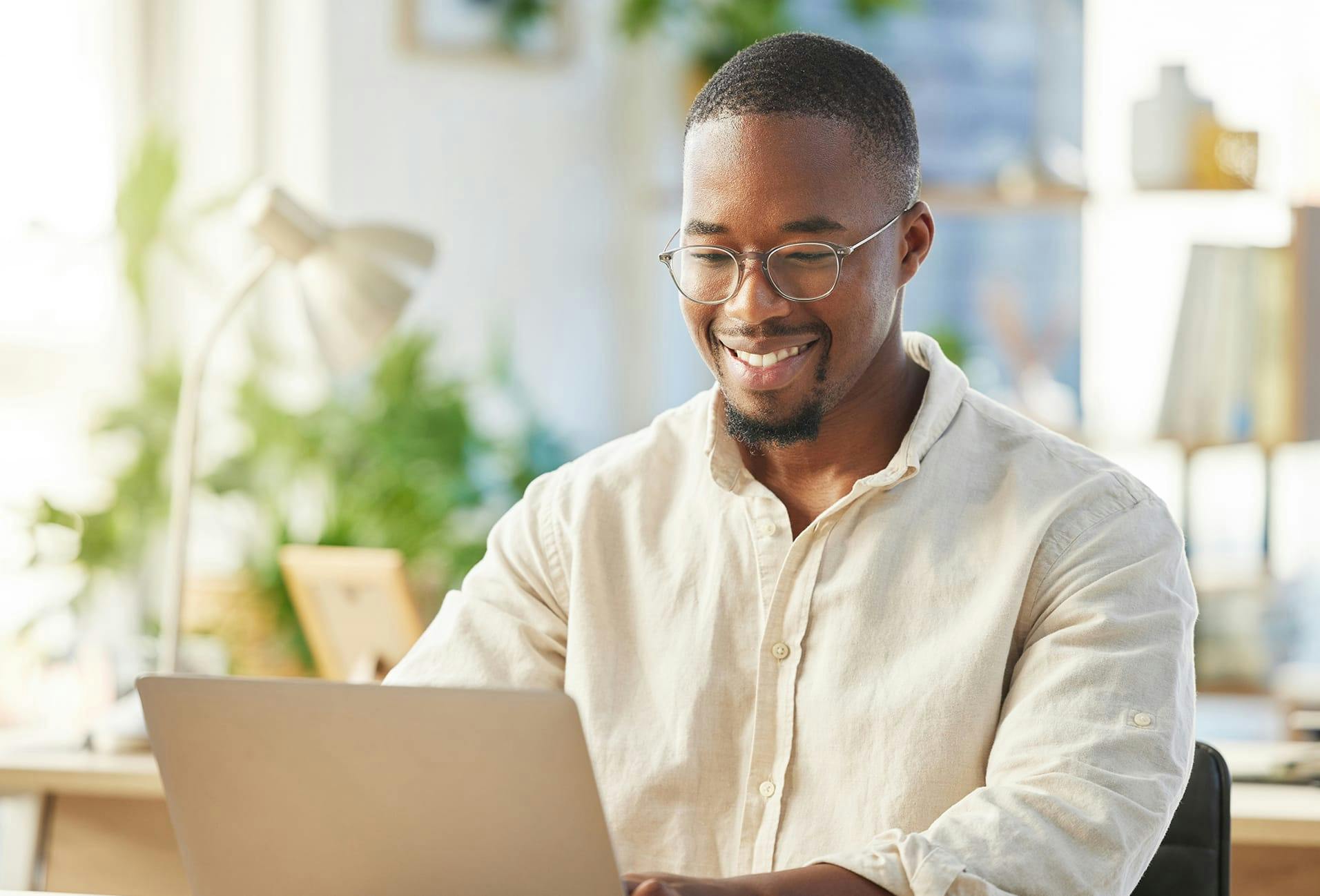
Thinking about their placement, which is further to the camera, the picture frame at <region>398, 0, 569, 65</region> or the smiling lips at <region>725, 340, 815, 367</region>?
the picture frame at <region>398, 0, 569, 65</region>

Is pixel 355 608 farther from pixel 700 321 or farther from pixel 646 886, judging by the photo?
pixel 646 886

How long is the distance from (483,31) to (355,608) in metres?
2.41

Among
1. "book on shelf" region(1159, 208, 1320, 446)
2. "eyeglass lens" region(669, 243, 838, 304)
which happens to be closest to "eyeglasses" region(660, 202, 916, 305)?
"eyeglass lens" region(669, 243, 838, 304)

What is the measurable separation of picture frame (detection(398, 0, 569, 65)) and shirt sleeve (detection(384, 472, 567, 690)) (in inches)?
115

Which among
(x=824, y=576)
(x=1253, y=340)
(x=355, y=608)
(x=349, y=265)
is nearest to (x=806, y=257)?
(x=824, y=576)

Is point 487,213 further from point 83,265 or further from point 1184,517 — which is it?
point 1184,517

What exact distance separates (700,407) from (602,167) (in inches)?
129

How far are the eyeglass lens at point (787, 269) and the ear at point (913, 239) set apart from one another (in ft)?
0.35

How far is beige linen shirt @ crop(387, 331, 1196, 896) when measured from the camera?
1.27 meters

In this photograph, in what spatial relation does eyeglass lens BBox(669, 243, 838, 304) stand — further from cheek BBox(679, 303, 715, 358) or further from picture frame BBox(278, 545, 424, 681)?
picture frame BBox(278, 545, 424, 681)

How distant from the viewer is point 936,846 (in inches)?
47.0

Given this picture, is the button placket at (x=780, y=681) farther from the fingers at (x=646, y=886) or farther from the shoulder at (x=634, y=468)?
the fingers at (x=646, y=886)

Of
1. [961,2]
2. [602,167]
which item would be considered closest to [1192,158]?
[961,2]

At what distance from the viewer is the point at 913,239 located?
1521 millimetres
